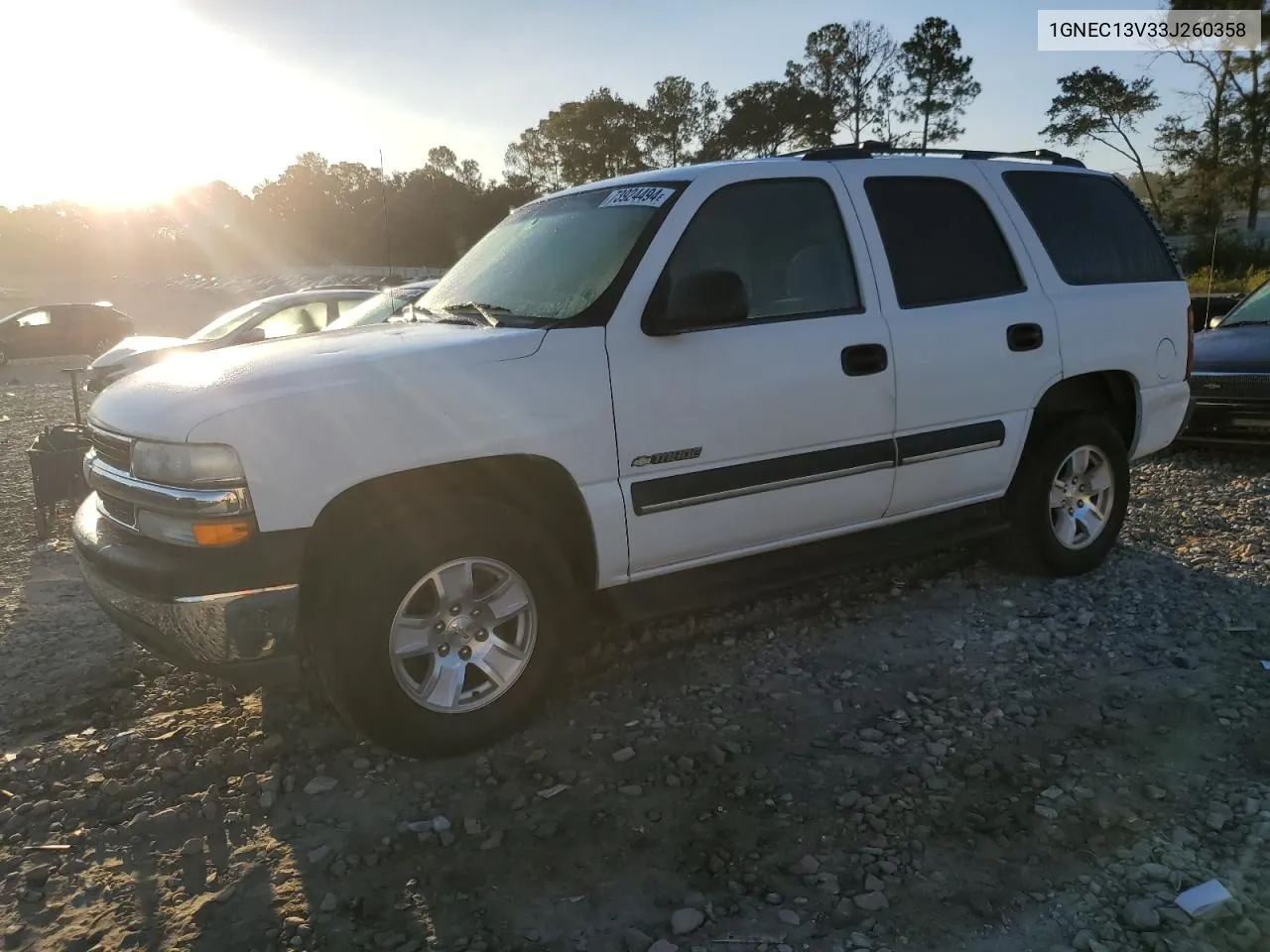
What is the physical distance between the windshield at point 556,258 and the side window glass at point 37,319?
2383cm

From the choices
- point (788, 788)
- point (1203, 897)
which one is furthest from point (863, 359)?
point (1203, 897)

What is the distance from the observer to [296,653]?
9.04 feet

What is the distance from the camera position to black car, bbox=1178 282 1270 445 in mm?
6660

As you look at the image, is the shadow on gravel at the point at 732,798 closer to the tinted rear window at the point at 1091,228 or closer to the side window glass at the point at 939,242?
the side window glass at the point at 939,242

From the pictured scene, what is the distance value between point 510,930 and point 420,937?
227 millimetres

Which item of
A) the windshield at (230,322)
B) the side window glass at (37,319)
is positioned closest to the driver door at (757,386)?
the windshield at (230,322)

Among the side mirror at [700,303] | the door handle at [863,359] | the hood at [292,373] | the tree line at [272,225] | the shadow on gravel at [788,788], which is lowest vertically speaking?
the shadow on gravel at [788,788]

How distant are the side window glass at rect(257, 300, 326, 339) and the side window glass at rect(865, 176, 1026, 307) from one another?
756cm

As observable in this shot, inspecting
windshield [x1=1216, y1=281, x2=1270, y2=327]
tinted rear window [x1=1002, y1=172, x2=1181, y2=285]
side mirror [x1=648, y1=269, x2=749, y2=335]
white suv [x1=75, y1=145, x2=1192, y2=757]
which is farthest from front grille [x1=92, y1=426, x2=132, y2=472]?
windshield [x1=1216, y1=281, x2=1270, y2=327]

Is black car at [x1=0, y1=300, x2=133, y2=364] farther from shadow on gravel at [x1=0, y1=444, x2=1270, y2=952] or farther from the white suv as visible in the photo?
the white suv

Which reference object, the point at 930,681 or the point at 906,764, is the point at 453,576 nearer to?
the point at 906,764

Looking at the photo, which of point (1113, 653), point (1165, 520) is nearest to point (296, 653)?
point (1113, 653)

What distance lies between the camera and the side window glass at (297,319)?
32.6 ft

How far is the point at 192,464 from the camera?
8.67 ft
